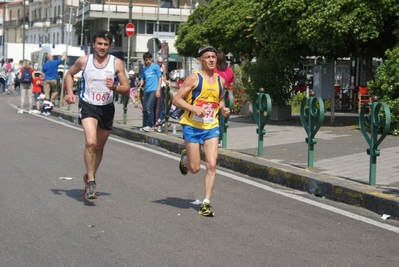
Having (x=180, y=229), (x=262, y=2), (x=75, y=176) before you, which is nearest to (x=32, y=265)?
(x=180, y=229)

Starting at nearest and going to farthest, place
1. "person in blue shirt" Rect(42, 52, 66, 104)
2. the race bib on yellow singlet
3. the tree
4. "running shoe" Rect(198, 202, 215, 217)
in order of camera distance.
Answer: "running shoe" Rect(198, 202, 215, 217) < the race bib on yellow singlet < "person in blue shirt" Rect(42, 52, 66, 104) < the tree

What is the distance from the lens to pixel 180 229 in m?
8.44

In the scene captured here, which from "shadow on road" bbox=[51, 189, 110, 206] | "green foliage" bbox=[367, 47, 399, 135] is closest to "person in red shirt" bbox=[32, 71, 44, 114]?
"green foliage" bbox=[367, 47, 399, 135]

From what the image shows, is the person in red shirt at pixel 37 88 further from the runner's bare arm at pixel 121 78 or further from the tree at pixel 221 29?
the runner's bare arm at pixel 121 78

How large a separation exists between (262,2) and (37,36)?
3519 inches

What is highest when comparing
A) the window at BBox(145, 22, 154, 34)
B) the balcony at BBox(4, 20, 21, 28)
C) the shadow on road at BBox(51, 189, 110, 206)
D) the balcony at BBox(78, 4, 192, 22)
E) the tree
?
the balcony at BBox(4, 20, 21, 28)

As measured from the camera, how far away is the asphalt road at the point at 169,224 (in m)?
7.24

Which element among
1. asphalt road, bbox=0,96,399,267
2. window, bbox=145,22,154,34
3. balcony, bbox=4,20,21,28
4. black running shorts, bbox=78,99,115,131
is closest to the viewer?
asphalt road, bbox=0,96,399,267

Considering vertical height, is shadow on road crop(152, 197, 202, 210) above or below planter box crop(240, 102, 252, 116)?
below

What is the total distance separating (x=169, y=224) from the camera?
8.69 metres

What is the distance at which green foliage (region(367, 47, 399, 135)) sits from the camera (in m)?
18.1

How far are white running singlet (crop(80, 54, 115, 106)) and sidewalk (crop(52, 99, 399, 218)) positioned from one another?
9.53 ft

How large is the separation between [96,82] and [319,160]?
466 cm

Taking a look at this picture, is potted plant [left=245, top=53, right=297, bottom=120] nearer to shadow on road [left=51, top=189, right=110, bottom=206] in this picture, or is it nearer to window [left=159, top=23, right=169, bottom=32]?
shadow on road [left=51, top=189, right=110, bottom=206]
